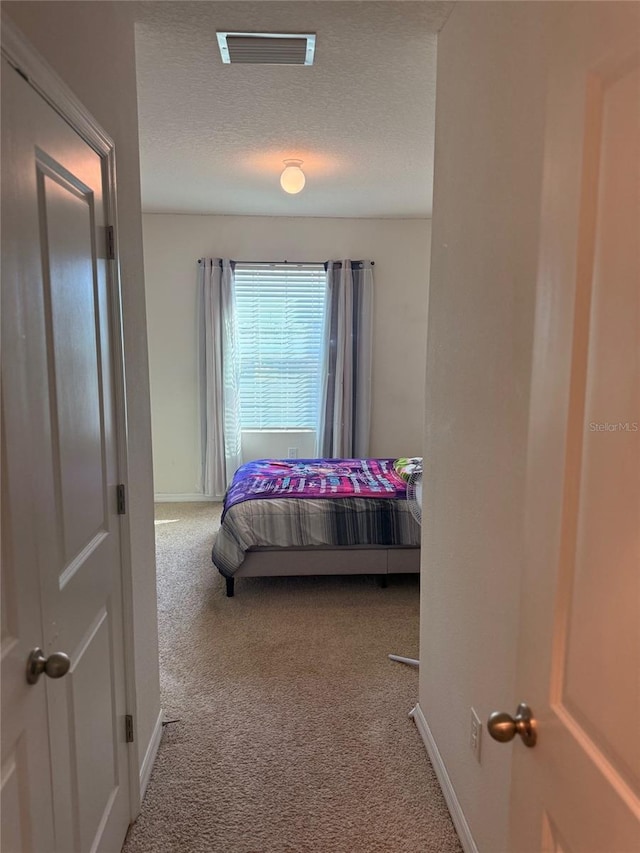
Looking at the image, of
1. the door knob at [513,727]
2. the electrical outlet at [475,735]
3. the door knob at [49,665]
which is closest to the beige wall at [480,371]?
the electrical outlet at [475,735]

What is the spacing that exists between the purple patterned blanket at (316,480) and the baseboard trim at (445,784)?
1.48m

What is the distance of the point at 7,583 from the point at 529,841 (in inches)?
37.5

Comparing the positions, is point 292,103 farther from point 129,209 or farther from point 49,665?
point 49,665

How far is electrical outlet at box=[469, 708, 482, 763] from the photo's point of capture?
1.60 meters

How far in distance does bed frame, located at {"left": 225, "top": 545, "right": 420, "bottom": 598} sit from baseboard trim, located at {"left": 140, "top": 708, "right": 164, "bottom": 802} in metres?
1.22

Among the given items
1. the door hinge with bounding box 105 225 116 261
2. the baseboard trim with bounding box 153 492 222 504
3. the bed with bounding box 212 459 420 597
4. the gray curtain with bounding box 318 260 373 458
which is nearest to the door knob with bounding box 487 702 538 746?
the door hinge with bounding box 105 225 116 261

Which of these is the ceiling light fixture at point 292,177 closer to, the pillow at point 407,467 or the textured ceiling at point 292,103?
the textured ceiling at point 292,103

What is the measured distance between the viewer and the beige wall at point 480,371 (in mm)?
1316

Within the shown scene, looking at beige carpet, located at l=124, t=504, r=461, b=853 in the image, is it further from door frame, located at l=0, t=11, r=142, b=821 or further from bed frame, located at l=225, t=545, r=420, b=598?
door frame, located at l=0, t=11, r=142, b=821

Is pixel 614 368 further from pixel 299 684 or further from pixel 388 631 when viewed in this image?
pixel 388 631

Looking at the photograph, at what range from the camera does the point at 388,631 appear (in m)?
3.03

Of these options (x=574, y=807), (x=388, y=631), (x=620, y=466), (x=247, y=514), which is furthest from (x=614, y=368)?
(x=247, y=514)

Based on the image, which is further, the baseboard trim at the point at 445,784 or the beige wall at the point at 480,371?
the baseboard trim at the point at 445,784

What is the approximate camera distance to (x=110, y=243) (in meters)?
1.59
